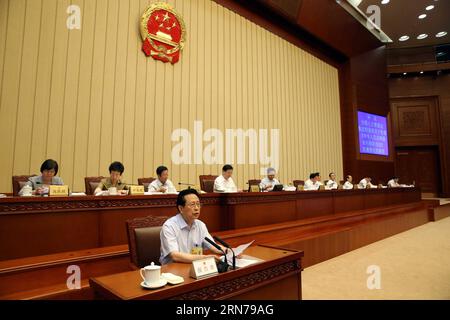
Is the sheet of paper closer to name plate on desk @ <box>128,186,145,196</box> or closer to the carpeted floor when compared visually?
the carpeted floor

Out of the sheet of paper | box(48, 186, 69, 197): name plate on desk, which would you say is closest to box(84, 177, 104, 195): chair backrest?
box(48, 186, 69, 197): name plate on desk

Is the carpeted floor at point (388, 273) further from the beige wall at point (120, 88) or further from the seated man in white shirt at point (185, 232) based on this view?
the beige wall at point (120, 88)

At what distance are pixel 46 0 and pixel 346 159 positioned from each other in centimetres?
790

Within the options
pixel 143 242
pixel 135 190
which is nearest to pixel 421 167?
pixel 135 190

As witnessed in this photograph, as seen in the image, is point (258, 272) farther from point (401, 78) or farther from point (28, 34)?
point (401, 78)

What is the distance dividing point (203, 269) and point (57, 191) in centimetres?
172

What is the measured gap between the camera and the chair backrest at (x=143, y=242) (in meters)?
1.66

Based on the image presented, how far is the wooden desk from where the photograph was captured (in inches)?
39.2

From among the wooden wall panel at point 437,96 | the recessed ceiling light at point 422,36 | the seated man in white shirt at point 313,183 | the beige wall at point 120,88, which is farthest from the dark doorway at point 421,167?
the seated man in white shirt at point 313,183

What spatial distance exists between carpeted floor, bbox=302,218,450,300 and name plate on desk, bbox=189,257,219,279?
129cm

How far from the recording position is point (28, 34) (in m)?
3.66

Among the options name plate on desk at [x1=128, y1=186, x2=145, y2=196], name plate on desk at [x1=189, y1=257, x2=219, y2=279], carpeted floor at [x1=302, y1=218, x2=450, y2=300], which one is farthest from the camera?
name plate on desk at [x1=128, y1=186, x2=145, y2=196]

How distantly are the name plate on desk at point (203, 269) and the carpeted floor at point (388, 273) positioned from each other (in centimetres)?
129
